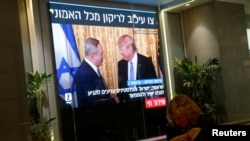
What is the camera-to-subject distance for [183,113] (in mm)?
2066

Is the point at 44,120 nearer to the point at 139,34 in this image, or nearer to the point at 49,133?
the point at 49,133

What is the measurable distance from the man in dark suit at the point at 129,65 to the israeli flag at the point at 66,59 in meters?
1.11

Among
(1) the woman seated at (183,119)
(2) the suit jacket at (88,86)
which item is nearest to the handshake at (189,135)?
(1) the woman seated at (183,119)

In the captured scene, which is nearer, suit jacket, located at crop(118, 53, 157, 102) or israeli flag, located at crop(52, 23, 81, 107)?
israeli flag, located at crop(52, 23, 81, 107)

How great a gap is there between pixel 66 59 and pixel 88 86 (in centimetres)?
70

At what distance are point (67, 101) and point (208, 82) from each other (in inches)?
140

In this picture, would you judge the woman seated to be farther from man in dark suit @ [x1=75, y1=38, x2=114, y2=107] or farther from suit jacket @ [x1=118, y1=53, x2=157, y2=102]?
suit jacket @ [x1=118, y1=53, x2=157, y2=102]

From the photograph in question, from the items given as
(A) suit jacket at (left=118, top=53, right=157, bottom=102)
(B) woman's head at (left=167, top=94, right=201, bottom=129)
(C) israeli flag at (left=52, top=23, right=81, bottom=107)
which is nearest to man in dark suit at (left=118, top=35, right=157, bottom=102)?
(A) suit jacket at (left=118, top=53, right=157, bottom=102)

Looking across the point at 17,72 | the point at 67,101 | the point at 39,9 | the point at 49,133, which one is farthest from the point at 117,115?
the point at 17,72

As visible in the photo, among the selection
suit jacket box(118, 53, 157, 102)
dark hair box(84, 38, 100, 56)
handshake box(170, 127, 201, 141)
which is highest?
dark hair box(84, 38, 100, 56)

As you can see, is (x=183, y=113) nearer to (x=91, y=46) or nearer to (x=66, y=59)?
(x=66, y=59)

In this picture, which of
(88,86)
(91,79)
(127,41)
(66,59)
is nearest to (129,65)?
(127,41)

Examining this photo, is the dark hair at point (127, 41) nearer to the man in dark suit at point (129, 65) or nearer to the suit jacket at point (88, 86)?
the man in dark suit at point (129, 65)

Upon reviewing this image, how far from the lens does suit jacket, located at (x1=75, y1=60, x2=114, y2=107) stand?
645 cm
